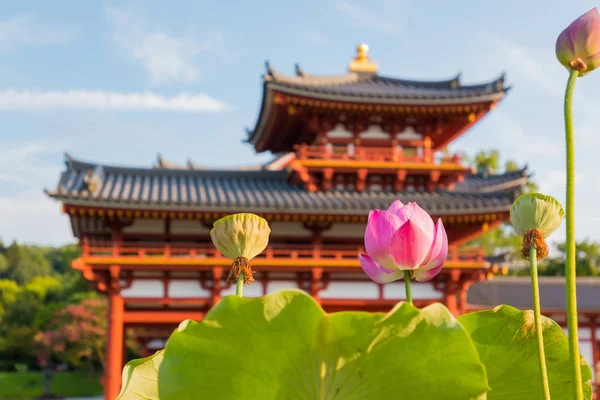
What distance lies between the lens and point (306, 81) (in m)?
11.5

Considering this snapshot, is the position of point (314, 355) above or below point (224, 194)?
below

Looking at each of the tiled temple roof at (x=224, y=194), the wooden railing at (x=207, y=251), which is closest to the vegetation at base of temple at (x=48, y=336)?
the tiled temple roof at (x=224, y=194)

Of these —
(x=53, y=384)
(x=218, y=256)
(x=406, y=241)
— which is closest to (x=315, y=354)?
(x=406, y=241)

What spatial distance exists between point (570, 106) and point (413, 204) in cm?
25

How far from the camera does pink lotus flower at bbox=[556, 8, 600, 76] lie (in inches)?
27.8

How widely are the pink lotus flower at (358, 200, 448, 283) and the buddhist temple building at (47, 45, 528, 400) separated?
345 inches

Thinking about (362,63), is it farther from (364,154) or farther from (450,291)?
(450,291)

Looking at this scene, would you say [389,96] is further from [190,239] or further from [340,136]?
[190,239]

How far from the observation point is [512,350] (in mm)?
827

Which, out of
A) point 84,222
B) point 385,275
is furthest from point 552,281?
point 385,275

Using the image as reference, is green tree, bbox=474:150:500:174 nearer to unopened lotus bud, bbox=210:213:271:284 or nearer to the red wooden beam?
the red wooden beam

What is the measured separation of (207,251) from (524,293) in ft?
27.9

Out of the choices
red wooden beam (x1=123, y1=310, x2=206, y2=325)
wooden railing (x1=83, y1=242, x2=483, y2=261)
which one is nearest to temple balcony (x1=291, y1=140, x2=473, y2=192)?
wooden railing (x1=83, y1=242, x2=483, y2=261)

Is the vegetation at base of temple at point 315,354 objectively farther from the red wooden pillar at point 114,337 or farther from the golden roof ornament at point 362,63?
the golden roof ornament at point 362,63
